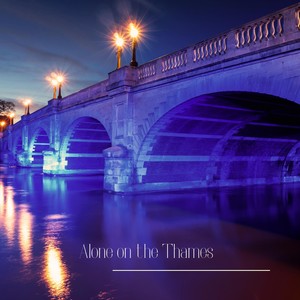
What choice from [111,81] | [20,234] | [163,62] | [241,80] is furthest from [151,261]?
[111,81]

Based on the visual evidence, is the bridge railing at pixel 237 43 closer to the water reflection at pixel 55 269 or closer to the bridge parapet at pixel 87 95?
the bridge parapet at pixel 87 95

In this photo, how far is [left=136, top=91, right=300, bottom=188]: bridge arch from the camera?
44.2 ft

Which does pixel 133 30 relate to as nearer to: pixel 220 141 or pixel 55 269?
pixel 220 141

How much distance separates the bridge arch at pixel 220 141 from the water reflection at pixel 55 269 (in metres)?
6.74

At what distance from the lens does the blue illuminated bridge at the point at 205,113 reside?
30.3 ft

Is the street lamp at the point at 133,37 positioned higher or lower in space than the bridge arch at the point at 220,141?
higher

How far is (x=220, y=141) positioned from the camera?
59.5 ft

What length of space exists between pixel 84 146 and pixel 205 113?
15901 millimetres

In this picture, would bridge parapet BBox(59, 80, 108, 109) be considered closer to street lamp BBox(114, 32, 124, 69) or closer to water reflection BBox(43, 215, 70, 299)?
street lamp BBox(114, 32, 124, 69)

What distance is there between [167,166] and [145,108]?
352cm

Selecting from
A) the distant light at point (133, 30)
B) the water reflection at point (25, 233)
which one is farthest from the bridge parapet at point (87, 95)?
the water reflection at point (25, 233)

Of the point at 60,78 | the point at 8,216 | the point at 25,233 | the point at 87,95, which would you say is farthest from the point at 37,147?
the point at 25,233

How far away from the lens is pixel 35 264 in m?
6.32

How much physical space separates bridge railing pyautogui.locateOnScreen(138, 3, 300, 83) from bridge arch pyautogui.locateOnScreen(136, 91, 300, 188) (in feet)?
4.28
